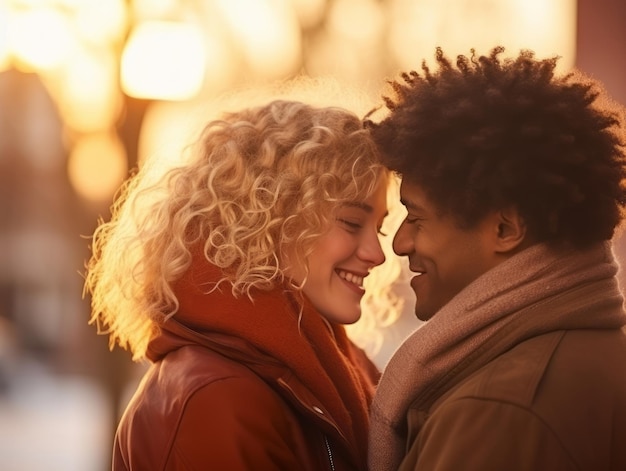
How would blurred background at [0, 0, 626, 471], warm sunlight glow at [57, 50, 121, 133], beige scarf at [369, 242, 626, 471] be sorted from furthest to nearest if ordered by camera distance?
1. warm sunlight glow at [57, 50, 121, 133]
2. blurred background at [0, 0, 626, 471]
3. beige scarf at [369, 242, 626, 471]

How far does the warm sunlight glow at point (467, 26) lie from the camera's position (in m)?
6.64

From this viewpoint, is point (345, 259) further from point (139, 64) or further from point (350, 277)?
point (139, 64)

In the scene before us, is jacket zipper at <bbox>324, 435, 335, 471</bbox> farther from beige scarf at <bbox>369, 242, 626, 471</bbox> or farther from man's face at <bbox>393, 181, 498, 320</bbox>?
man's face at <bbox>393, 181, 498, 320</bbox>

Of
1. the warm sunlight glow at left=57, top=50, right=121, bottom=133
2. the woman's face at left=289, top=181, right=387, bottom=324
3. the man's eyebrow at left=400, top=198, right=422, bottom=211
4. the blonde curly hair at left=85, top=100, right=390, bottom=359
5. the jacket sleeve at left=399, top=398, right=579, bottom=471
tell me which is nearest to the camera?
the jacket sleeve at left=399, top=398, right=579, bottom=471

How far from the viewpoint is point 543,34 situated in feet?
21.6

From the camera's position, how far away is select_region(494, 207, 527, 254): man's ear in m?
2.63

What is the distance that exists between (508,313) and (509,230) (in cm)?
21

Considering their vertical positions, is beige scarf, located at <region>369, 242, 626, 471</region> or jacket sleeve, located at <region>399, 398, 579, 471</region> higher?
beige scarf, located at <region>369, 242, 626, 471</region>

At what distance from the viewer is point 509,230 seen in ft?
8.74

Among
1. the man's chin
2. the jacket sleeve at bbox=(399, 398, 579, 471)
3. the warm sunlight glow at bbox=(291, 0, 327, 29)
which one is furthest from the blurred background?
the jacket sleeve at bbox=(399, 398, 579, 471)

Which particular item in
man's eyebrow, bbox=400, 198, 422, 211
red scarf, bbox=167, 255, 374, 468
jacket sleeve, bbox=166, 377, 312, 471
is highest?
man's eyebrow, bbox=400, 198, 422, 211

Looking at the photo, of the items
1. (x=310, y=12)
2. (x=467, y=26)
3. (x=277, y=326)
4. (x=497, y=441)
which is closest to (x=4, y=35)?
(x=310, y=12)

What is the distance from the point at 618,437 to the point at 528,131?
2.41 feet

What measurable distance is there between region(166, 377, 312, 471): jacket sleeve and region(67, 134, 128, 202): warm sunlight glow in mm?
3832
